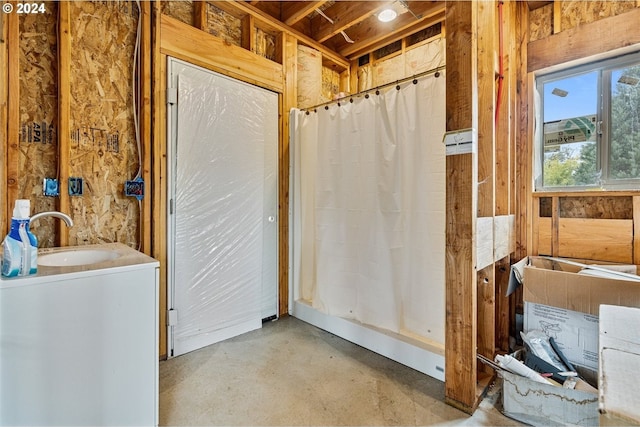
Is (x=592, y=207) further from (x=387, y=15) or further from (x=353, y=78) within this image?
(x=353, y=78)

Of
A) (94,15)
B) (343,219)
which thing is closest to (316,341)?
(343,219)

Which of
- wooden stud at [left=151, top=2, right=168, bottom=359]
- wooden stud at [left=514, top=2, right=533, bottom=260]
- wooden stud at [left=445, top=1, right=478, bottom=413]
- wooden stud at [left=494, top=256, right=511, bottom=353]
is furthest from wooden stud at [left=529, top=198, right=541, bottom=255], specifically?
wooden stud at [left=151, top=2, right=168, bottom=359]

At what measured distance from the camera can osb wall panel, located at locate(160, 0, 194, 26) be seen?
2.27 m

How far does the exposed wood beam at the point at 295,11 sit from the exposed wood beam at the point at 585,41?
5.96 ft

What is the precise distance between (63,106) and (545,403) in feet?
10.2

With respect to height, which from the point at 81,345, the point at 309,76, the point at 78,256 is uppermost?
the point at 309,76

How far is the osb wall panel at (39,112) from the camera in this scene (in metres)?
1.71

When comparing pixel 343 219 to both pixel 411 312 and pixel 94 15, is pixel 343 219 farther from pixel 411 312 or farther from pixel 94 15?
pixel 94 15

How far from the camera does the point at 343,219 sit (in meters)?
2.49

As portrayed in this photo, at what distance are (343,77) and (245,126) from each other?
170 cm

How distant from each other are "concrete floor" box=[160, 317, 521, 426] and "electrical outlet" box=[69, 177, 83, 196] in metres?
1.28

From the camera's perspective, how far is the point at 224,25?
259cm

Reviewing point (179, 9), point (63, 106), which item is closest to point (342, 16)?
point (179, 9)

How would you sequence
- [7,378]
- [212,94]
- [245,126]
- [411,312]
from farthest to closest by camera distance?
[245,126]
[212,94]
[411,312]
[7,378]
